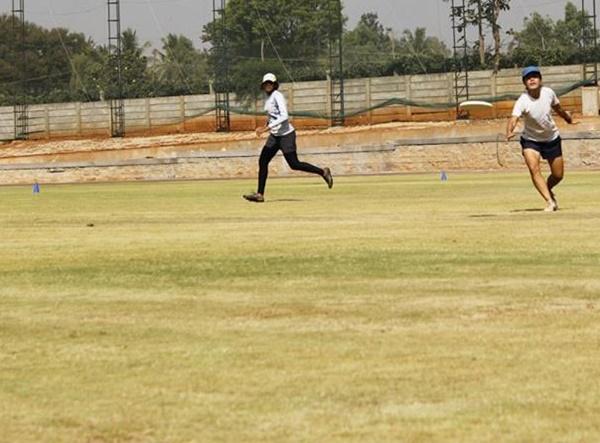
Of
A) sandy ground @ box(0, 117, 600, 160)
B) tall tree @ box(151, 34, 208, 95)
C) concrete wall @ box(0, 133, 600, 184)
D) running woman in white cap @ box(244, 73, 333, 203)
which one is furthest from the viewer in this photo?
tall tree @ box(151, 34, 208, 95)

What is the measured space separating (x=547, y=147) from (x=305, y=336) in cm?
1275

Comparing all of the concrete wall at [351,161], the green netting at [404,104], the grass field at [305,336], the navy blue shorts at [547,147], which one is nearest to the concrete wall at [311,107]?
the green netting at [404,104]

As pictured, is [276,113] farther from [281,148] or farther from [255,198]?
[255,198]

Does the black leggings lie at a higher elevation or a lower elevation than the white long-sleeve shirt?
lower

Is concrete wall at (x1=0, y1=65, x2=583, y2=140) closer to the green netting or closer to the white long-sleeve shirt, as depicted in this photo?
the green netting

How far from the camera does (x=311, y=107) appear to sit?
70250mm

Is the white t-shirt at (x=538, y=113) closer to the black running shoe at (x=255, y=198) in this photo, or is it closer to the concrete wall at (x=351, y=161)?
the black running shoe at (x=255, y=198)

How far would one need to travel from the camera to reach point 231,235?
50.1 feet

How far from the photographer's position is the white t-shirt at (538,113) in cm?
1919

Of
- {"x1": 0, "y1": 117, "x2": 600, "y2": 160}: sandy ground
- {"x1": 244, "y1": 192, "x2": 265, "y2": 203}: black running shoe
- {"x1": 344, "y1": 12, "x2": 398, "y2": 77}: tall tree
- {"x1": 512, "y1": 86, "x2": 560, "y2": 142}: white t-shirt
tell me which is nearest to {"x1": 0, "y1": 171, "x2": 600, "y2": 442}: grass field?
{"x1": 512, "y1": 86, "x2": 560, "y2": 142}: white t-shirt

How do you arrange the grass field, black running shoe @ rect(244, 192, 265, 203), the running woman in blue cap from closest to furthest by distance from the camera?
1. the grass field
2. the running woman in blue cap
3. black running shoe @ rect(244, 192, 265, 203)

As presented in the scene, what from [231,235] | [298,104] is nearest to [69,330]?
[231,235]

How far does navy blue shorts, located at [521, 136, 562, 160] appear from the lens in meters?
19.7

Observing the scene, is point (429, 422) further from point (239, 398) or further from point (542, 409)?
point (239, 398)
